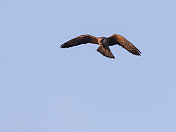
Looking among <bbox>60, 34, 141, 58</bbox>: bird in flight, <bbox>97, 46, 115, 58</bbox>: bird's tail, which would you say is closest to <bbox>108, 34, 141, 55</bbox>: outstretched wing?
<bbox>60, 34, 141, 58</bbox>: bird in flight

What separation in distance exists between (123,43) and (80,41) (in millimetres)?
4119

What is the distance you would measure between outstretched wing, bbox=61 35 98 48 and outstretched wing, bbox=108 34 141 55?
1.71 meters

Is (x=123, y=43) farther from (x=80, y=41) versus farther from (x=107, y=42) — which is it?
(x=80, y=41)

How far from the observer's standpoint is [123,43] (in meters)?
31.9

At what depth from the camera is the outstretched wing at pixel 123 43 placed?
1236 inches

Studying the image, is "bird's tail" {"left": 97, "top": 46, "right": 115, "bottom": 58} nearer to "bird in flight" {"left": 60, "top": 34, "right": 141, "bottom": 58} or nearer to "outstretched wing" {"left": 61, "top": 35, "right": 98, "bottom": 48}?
"bird in flight" {"left": 60, "top": 34, "right": 141, "bottom": 58}

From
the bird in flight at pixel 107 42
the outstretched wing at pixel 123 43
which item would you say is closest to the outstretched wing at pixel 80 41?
the bird in flight at pixel 107 42

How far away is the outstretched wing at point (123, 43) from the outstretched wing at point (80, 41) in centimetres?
171

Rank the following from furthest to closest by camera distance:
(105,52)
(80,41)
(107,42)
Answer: (80,41) < (107,42) < (105,52)

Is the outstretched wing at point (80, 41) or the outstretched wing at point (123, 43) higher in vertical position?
the outstretched wing at point (80, 41)

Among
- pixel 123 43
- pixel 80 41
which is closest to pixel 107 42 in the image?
pixel 123 43

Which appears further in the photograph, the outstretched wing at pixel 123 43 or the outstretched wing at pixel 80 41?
the outstretched wing at pixel 80 41

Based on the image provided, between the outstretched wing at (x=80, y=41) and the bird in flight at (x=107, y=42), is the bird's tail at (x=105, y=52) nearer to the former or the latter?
the bird in flight at (x=107, y=42)

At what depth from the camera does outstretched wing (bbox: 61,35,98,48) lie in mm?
34094
